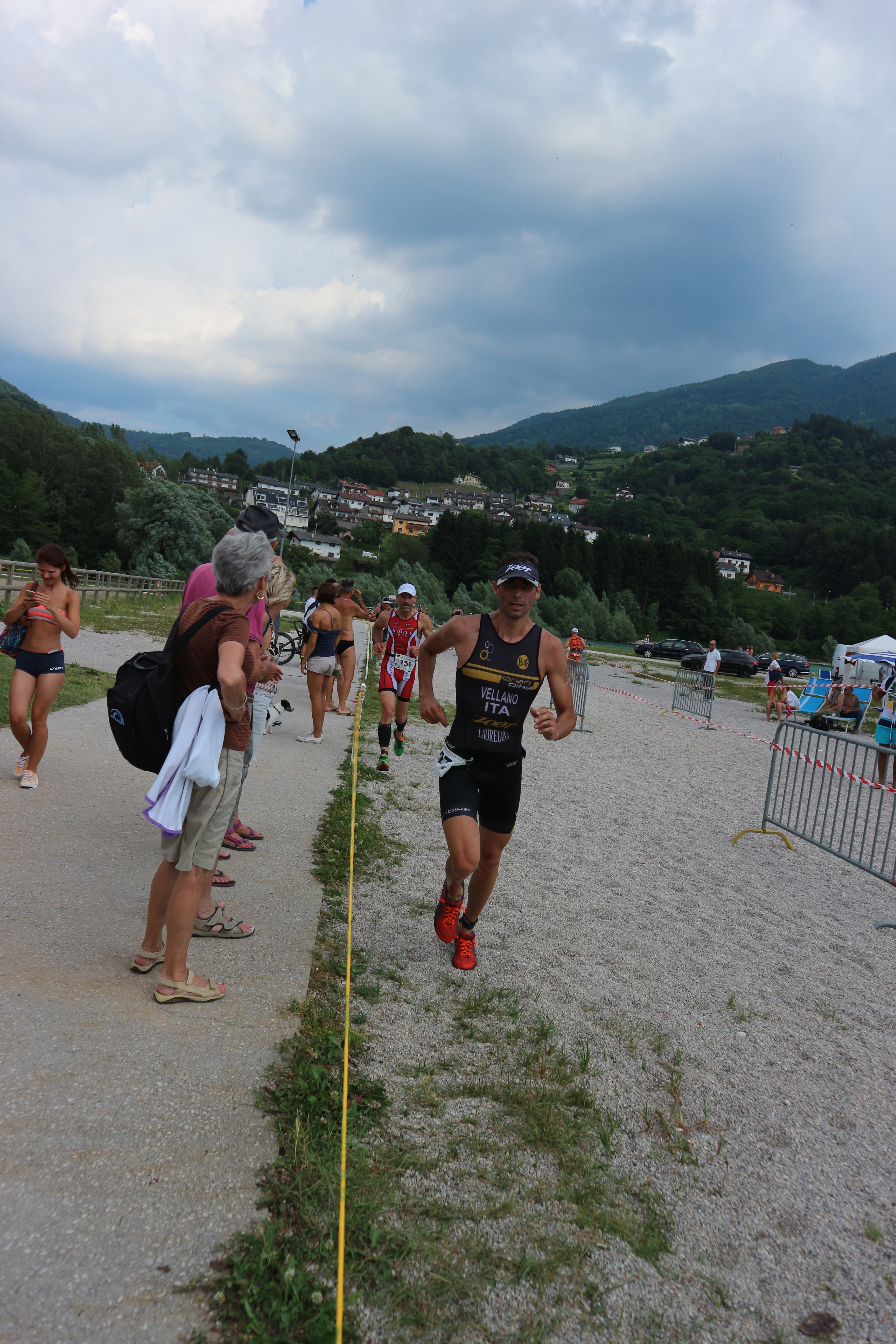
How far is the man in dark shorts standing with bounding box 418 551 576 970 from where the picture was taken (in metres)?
3.81

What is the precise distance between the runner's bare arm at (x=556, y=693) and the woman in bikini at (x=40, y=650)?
3.53 metres

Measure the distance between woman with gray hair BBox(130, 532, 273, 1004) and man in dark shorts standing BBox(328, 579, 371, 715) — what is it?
667 cm

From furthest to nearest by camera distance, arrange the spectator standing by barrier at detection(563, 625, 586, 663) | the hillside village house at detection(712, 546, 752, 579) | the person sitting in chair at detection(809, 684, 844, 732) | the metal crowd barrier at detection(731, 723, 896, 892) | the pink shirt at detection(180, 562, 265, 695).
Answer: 1. the hillside village house at detection(712, 546, 752, 579)
2. the person sitting in chair at detection(809, 684, 844, 732)
3. the spectator standing by barrier at detection(563, 625, 586, 663)
4. the metal crowd barrier at detection(731, 723, 896, 892)
5. the pink shirt at detection(180, 562, 265, 695)

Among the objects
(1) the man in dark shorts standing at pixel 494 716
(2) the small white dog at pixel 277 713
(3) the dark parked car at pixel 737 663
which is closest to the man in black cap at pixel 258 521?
(1) the man in dark shorts standing at pixel 494 716

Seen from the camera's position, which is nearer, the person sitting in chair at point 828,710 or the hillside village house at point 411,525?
the person sitting in chair at point 828,710

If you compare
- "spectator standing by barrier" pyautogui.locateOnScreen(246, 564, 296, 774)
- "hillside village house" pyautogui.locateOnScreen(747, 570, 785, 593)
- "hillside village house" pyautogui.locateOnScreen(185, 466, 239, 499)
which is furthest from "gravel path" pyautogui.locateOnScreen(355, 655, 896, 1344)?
"hillside village house" pyautogui.locateOnScreen(185, 466, 239, 499)

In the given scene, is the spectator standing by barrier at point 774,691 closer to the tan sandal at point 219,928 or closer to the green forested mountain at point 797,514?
the tan sandal at point 219,928

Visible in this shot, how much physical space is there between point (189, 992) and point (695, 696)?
19.9m

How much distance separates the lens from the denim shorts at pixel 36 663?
5633 mm

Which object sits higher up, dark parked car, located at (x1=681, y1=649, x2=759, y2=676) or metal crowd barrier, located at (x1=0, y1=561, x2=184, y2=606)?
metal crowd barrier, located at (x1=0, y1=561, x2=184, y2=606)

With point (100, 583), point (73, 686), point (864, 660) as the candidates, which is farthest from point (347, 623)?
point (864, 660)

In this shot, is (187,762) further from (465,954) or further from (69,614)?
(69,614)

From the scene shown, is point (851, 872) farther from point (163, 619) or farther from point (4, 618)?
point (163, 619)

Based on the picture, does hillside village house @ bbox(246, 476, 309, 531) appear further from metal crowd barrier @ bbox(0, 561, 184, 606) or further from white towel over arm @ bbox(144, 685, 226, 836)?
white towel over arm @ bbox(144, 685, 226, 836)
